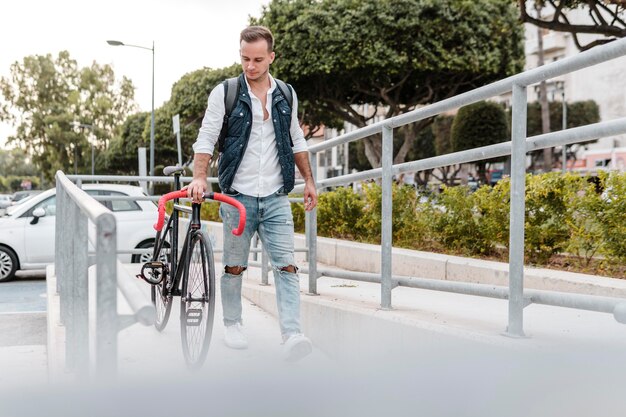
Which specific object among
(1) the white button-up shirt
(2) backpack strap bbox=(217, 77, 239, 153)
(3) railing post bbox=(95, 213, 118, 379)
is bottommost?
(3) railing post bbox=(95, 213, 118, 379)

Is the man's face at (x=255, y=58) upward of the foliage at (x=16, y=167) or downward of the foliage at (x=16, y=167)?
downward

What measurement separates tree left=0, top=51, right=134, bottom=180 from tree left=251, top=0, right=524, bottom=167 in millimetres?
42205

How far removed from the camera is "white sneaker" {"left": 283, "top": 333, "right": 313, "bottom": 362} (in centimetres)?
349

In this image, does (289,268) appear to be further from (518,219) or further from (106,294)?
(106,294)

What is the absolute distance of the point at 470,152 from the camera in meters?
3.65

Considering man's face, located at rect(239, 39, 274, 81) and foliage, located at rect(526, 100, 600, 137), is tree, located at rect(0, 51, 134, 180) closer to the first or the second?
foliage, located at rect(526, 100, 600, 137)

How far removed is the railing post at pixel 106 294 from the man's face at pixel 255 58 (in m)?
2.25

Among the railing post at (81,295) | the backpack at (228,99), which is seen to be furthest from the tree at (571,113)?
the railing post at (81,295)

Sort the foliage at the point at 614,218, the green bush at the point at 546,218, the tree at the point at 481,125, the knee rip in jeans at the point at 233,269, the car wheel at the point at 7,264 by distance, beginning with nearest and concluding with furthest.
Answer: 1. the knee rip in jeans at the point at 233,269
2. the foliage at the point at 614,218
3. the green bush at the point at 546,218
4. the car wheel at the point at 7,264
5. the tree at the point at 481,125

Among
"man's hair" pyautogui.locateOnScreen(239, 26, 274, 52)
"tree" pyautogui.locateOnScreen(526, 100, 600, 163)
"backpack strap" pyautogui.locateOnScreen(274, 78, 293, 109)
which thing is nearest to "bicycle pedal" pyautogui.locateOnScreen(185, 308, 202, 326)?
"backpack strap" pyautogui.locateOnScreen(274, 78, 293, 109)

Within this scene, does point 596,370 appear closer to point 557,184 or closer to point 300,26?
point 557,184

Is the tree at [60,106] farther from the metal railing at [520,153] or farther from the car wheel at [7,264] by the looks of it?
the metal railing at [520,153]

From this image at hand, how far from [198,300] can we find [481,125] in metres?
34.3

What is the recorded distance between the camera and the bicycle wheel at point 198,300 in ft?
11.5
